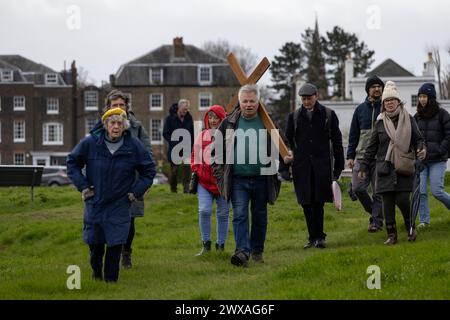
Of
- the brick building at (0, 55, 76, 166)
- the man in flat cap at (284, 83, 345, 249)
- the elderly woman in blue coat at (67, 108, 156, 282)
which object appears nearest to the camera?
the elderly woman in blue coat at (67, 108, 156, 282)

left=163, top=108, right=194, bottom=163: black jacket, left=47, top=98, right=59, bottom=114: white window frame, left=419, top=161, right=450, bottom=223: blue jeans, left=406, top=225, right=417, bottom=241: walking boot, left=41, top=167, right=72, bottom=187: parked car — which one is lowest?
left=41, top=167, right=72, bottom=187: parked car

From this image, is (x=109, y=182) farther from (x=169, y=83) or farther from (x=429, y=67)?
(x=169, y=83)

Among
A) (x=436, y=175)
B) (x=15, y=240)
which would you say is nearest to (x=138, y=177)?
(x=436, y=175)

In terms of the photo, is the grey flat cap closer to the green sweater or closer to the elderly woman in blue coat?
the green sweater

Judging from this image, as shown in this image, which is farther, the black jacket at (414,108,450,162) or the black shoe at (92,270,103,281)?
the black jacket at (414,108,450,162)

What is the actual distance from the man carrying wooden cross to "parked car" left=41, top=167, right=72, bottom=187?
167 ft

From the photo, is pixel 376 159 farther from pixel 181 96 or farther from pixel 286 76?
pixel 286 76

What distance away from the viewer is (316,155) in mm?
Answer: 12305

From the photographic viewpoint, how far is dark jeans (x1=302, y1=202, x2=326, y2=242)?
488 inches

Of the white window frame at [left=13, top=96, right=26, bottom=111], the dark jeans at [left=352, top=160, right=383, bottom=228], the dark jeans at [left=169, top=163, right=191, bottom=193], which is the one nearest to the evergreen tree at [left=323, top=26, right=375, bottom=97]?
the white window frame at [left=13, top=96, right=26, bottom=111]

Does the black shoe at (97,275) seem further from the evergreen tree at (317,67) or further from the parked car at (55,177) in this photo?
the evergreen tree at (317,67)

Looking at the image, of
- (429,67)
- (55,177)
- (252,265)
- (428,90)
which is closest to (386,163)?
(428,90)

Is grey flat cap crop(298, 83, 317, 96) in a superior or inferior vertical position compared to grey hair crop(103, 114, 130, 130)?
superior

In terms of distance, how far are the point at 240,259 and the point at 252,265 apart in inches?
12.6
